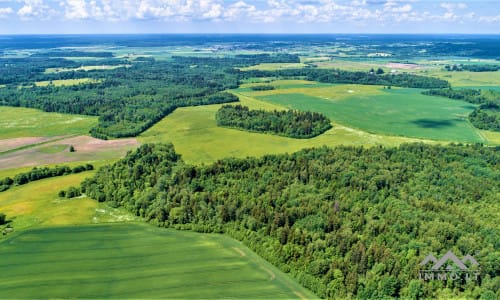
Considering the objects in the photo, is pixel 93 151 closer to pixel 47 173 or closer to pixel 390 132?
pixel 47 173

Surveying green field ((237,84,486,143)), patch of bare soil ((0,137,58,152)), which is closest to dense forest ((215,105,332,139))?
green field ((237,84,486,143))

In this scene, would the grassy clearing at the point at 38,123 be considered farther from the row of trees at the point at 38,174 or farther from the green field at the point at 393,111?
the green field at the point at 393,111

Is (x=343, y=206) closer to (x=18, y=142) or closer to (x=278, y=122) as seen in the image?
(x=278, y=122)

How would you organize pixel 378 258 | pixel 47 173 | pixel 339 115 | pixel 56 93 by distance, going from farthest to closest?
1. pixel 56 93
2. pixel 339 115
3. pixel 47 173
4. pixel 378 258

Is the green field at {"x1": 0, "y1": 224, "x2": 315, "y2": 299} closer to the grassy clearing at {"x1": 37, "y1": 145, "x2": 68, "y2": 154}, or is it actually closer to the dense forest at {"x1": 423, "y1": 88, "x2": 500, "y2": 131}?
the grassy clearing at {"x1": 37, "y1": 145, "x2": 68, "y2": 154}

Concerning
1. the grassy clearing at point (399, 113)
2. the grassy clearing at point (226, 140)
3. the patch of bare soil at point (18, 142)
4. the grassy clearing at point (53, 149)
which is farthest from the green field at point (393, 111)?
the patch of bare soil at point (18, 142)

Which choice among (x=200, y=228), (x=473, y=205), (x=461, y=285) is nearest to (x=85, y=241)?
(x=200, y=228)

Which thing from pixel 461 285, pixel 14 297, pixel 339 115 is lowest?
pixel 14 297
